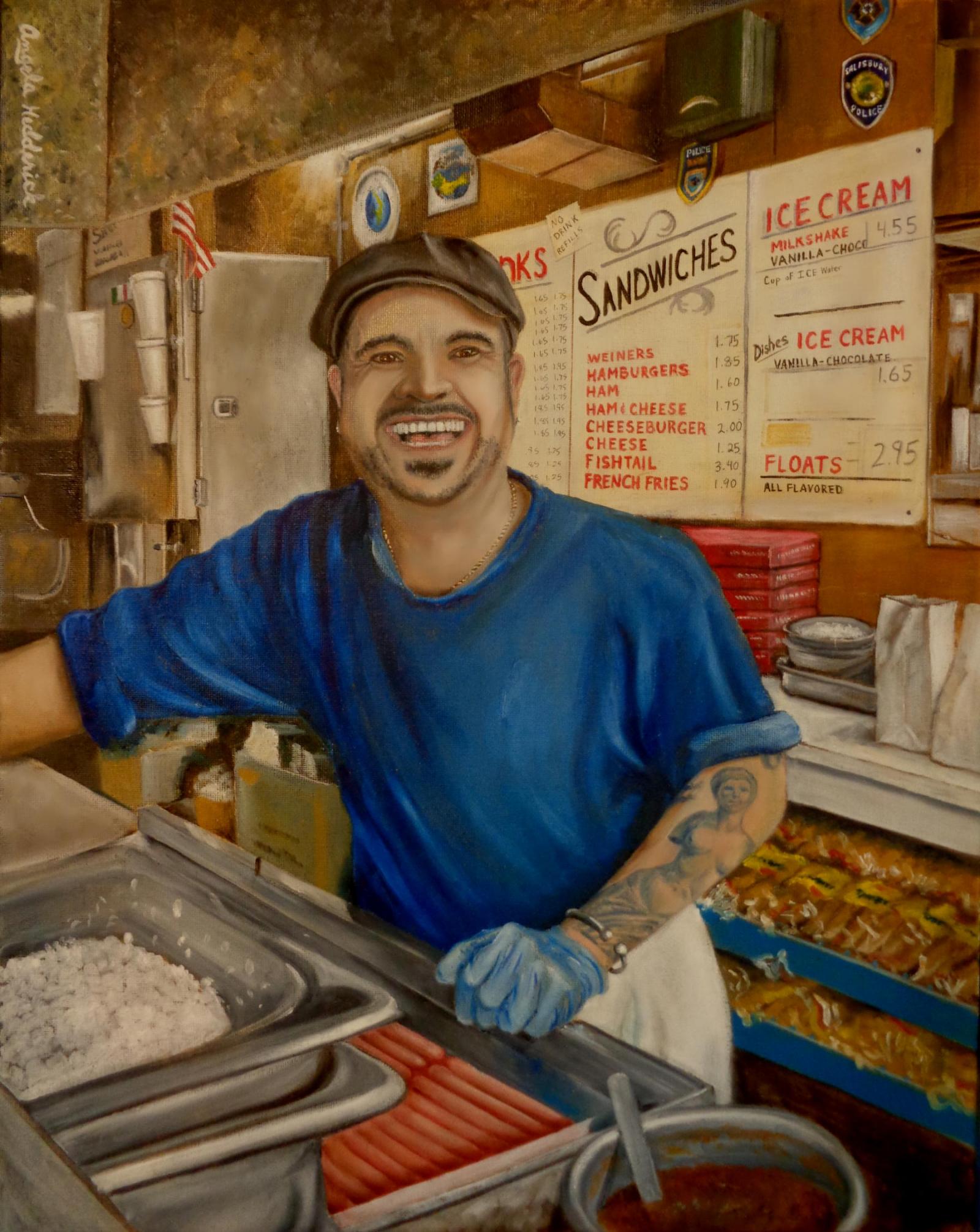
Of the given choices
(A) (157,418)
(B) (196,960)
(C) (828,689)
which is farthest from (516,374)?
(B) (196,960)

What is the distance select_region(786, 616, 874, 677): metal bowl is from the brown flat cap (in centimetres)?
65

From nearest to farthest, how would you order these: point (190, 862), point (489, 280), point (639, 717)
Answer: point (639, 717)
point (489, 280)
point (190, 862)

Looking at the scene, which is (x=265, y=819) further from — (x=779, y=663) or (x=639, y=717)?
(x=779, y=663)

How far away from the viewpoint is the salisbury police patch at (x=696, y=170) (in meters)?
1.51

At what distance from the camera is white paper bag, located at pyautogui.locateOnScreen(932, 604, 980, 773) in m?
1.32

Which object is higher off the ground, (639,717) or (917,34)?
(917,34)

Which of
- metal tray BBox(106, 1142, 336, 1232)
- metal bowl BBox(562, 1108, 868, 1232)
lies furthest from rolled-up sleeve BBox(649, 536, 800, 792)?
metal tray BBox(106, 1142, 336, 1232)

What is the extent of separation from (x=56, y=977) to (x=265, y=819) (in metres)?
0.45

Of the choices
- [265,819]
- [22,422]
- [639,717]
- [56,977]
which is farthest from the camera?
[22,422]

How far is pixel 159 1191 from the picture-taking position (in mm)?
1289

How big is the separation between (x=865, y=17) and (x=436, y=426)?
0.81 m

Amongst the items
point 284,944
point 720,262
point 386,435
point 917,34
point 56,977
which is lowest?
point 56,977

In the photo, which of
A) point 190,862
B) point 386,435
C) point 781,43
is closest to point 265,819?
point 190,862

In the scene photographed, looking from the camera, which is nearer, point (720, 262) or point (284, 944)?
point (720, 262)
